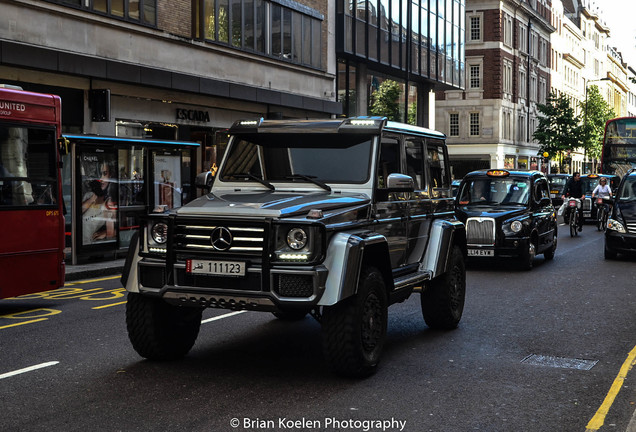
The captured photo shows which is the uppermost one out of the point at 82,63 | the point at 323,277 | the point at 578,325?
the point at 82,63

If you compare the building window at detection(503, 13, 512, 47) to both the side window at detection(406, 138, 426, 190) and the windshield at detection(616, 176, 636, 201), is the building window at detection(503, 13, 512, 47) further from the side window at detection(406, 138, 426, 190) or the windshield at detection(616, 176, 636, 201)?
the side window at detection(406, 138, 426, 190)

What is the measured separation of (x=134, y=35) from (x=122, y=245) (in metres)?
7.65

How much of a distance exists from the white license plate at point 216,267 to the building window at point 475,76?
6250 cm

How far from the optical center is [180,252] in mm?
6480

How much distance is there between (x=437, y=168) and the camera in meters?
9.05

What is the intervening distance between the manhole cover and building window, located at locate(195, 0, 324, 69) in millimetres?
19812

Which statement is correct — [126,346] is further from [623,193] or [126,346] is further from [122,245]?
[623,193]

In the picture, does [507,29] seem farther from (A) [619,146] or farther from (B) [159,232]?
(B) [159,232]

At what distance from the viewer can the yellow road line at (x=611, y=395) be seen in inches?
216

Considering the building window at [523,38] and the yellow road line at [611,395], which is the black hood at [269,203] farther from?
the building window at [523,38]

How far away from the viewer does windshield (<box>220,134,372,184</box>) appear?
24.2 ft

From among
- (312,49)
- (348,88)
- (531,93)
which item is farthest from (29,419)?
(531,93)

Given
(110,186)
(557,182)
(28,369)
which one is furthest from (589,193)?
(28,369)

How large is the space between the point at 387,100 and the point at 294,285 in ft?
112
